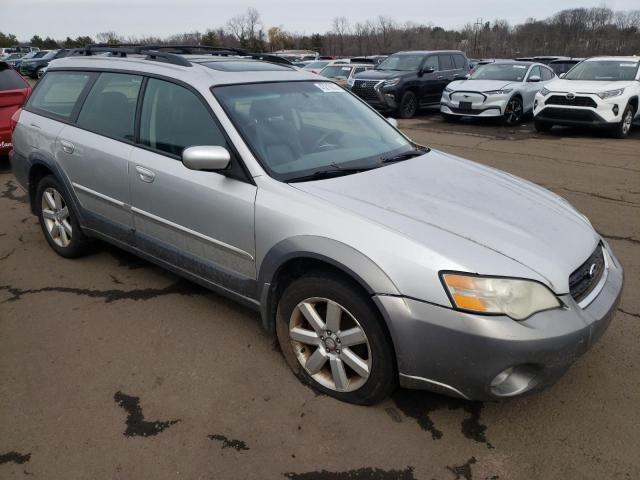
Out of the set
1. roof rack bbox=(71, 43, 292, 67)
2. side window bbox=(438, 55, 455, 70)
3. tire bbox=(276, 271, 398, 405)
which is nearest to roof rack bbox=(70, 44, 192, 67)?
roof rack bbox=(71, 43, 292, 67)

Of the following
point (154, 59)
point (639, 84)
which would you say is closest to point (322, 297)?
point (154, 59)

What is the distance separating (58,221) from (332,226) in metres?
2.99


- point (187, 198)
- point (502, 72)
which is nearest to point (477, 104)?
point (502, 72)

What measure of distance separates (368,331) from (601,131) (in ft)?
38.1

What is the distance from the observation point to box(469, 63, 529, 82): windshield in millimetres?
13250

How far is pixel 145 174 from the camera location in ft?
11.2

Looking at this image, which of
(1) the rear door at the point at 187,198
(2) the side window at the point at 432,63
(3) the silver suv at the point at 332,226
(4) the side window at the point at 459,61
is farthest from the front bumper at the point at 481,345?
(4) the side window at the point at 459,61

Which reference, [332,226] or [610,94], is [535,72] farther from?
[332,226]

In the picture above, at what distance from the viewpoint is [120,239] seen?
3.86 meters

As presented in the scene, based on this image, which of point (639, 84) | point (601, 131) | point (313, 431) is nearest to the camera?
point (313, 431)

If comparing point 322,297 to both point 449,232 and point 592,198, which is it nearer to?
point 449,232

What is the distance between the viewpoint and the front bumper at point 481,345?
2.19 metres

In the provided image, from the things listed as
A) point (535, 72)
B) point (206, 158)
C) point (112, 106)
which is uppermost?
point (112, 106)

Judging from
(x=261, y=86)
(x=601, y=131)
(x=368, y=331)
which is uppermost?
(x=261, y=86)
